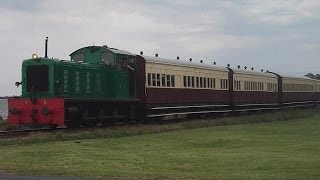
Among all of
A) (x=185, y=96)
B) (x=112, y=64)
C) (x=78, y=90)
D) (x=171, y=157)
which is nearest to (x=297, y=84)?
(x=185, y=96)

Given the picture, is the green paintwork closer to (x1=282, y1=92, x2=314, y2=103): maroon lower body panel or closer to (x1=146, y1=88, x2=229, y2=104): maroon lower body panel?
(x1=146, y1=88, x2=229, y2=104): maroon lower body panel

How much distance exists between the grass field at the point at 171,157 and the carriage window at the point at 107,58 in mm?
6270

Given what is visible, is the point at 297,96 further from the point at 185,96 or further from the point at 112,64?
the point at 112,64

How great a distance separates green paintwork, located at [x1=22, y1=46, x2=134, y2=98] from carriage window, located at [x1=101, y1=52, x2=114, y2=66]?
0.16 metres

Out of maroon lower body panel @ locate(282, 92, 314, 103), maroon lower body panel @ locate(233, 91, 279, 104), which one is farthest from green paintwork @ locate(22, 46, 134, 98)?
maroon lower body panel @ locate(282, 92, 314, 103)

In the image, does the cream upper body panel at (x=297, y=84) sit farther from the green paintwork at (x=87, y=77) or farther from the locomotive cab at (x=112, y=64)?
the green paintwork at (x=87, y=77)

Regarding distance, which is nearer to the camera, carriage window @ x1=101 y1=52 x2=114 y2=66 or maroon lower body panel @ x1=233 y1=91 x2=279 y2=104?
carriage window @ x1=101 y1=52 x2=114 y2=66

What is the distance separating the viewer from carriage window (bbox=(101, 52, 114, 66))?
2850 cm

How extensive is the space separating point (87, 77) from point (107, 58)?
249 cm

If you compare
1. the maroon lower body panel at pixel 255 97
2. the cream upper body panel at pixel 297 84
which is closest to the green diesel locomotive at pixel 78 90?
the maroon lower body panel at pixel 255 97

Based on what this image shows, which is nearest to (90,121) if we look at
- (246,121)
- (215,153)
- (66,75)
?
(66,75)

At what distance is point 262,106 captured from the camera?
50.4m

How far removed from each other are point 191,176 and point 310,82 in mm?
58809

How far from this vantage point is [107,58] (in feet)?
93.8
